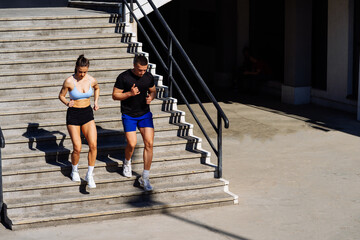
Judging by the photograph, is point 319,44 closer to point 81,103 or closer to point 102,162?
point 102,162

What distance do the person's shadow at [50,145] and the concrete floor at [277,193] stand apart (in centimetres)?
119

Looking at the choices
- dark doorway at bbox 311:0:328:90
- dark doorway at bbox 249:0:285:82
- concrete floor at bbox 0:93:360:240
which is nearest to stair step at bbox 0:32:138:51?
concrete floor at bbox 0:93:360:240

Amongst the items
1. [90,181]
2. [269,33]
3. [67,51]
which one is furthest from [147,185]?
[269,33]

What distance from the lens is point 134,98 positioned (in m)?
9.87

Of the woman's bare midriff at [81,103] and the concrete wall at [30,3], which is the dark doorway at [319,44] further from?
the woman's bare midriff at [81,103]

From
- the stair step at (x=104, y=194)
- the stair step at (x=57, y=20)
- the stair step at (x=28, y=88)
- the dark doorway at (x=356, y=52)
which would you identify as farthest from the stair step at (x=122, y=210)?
the dark doorway at (x=356, y=52)

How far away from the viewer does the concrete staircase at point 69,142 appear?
9.64 m

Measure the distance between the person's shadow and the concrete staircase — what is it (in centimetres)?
1

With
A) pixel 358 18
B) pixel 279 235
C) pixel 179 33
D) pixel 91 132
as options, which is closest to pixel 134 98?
pixel 91 132

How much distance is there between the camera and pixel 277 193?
1059 cm

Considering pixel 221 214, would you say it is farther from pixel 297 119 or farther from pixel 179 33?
pixel 179 33

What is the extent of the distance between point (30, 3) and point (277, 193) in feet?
26.7

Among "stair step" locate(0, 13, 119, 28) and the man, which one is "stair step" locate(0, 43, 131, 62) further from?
the man

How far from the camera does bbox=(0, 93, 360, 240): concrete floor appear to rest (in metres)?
9.06
